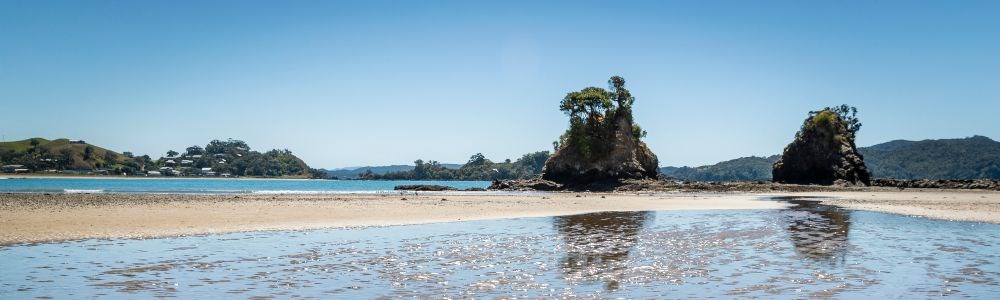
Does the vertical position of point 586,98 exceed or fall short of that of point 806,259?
it exceeds it

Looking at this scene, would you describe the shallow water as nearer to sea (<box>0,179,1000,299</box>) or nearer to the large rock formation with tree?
sea (<box>0,179,1000,299</box>)

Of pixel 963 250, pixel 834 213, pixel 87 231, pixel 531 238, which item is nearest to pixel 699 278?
pixel 531 238

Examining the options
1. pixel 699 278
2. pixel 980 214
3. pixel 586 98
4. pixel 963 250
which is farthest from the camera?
pixel 586 98

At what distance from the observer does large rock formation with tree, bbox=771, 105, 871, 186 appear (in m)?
98.7

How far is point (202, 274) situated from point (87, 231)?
12.1m

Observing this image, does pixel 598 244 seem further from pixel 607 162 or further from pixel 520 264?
pixel 607 162

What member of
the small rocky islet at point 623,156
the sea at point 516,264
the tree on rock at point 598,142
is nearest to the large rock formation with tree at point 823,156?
the small rocky islet at point 623,156

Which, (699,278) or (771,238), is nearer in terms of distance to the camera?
(699,278)

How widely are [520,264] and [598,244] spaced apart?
18.4ft

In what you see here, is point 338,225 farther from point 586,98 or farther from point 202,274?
point 586,98

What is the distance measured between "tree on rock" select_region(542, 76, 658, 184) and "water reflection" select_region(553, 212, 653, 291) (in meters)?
63.1

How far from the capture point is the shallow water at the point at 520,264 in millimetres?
13258

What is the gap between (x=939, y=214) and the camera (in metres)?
37.0

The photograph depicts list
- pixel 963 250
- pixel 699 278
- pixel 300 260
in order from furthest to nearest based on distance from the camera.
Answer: pixel 963 250 → pixel 300 260 → pixel 699 278
